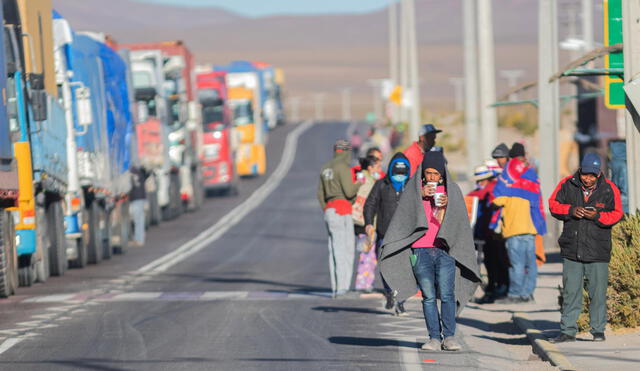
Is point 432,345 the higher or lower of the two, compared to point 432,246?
lower

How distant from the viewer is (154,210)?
35.7m

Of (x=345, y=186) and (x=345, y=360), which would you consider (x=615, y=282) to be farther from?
(x=345, y=186)

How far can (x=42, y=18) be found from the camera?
68.1 feet

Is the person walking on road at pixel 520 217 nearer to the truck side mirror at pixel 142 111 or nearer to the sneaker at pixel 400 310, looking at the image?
the sneaker at pixel 400 310

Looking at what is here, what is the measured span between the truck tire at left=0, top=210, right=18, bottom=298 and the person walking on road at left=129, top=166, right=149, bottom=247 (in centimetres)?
1103

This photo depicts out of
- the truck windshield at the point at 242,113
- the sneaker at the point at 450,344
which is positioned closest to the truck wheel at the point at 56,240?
the sneaker at the point at 450,344

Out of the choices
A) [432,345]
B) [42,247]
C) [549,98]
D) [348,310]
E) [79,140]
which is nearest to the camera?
[432,345]

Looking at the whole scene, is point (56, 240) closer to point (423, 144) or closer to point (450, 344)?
point (423, 144)

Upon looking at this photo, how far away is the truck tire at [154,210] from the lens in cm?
3534

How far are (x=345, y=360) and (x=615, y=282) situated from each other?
103 inches

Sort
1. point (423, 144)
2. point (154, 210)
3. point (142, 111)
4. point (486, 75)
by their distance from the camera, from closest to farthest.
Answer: point (423, 144) → point (486, 75) → point (142, 111) → point (154, 210)

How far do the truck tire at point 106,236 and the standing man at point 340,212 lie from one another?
9.15m

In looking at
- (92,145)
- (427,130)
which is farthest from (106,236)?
(427,130)

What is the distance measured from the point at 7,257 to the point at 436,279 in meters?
7.78
